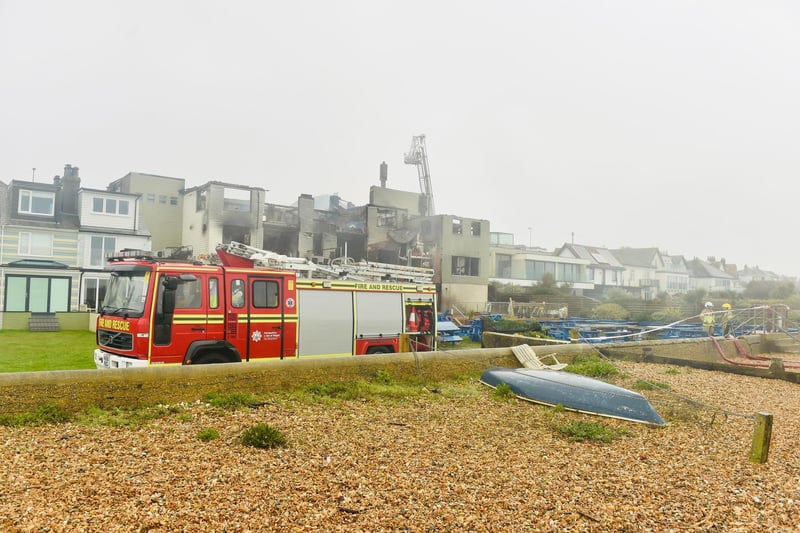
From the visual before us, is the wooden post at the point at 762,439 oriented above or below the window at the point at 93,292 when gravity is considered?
below

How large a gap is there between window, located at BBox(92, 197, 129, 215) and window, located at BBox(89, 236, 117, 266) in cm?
180

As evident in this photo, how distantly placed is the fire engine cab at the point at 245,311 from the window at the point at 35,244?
2336 cm

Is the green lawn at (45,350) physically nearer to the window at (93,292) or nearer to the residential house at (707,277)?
the window at (93,292)

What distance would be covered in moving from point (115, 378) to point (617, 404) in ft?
27.8

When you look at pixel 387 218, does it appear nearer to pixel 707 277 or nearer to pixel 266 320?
pixel 266 320

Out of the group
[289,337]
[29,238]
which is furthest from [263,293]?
[29,238]

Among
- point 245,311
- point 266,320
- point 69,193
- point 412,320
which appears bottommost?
point 412,320

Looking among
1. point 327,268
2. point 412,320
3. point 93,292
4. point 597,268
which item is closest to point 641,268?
point 597,268

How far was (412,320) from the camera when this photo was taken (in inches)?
627

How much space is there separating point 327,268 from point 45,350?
1156cm

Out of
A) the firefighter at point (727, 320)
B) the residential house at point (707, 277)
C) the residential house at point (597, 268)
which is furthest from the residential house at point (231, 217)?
the residential house at point (707, 277)

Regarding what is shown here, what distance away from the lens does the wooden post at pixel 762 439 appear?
755 centimetres

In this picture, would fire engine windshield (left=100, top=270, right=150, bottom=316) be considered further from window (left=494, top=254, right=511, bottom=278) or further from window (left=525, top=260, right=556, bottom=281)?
window (left=525, top=260, right=556, bottom=281)

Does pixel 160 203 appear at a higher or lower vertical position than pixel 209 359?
higher
